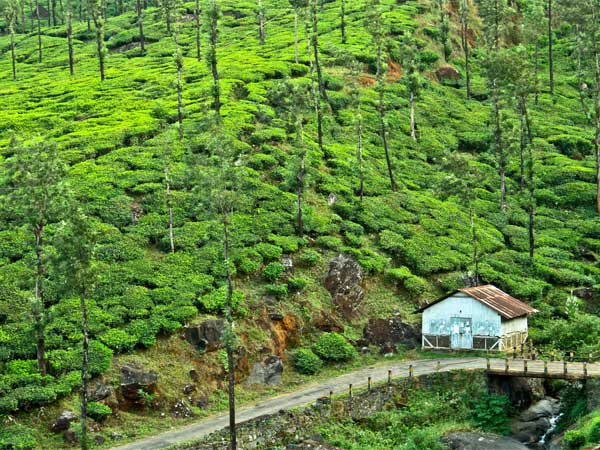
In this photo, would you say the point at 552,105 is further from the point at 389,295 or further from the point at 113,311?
the point at 113,311

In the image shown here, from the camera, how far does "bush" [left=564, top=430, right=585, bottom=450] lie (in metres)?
46.2

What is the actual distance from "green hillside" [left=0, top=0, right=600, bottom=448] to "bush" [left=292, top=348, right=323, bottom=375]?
2134 mm

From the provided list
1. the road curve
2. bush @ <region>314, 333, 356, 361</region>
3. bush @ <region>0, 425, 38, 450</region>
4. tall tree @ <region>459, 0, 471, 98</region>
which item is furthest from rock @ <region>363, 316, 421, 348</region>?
tall tree @ <region>459, 0, 471, 98</region>

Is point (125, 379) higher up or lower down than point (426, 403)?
higher up

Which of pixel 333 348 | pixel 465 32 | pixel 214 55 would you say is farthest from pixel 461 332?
pixel 465 32

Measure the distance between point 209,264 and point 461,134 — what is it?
4753 centimetres

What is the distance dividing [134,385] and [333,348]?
53.6 ft

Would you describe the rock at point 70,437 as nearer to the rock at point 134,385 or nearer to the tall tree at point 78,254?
the tall tree at point 78,254

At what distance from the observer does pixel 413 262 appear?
72875mm

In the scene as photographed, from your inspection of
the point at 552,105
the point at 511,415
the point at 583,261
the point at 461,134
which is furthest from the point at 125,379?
the point at 552,105

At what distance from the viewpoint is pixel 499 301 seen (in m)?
63.9

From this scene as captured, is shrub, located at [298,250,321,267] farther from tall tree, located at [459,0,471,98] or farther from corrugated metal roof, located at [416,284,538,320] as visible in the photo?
tall tree, located at [459,0,471,98]

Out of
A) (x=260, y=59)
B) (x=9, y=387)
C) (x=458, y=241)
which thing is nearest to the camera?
(x=9, y=387)

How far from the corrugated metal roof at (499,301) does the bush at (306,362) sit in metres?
9.65
